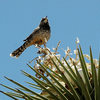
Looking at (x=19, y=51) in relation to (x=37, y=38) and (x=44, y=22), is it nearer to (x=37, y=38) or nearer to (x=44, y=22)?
(x=37, y=38)

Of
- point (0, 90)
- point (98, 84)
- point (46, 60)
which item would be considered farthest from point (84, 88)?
point (46, 60)

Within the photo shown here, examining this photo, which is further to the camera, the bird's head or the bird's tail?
the bird's head

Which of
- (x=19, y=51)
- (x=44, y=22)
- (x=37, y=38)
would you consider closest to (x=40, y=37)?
(x=37, y=38)

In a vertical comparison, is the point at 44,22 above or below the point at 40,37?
above

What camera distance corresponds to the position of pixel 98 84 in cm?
128

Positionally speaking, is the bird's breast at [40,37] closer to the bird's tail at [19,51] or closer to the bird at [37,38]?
the bird at [37,38]

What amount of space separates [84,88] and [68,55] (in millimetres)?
616

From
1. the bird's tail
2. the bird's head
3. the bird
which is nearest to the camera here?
the bird's tail

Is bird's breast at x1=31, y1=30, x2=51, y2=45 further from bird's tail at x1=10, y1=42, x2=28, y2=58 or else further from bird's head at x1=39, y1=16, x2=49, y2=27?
bird's head at x1=39, y1=16, x2=49, y2=27

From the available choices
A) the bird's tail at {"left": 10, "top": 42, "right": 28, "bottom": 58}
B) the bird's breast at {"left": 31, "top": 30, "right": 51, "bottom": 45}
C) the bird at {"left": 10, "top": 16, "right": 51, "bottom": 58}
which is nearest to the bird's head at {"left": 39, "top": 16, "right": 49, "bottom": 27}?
the bird at {"left": 10, "top": 16, "right": 51, "bottom": 58}

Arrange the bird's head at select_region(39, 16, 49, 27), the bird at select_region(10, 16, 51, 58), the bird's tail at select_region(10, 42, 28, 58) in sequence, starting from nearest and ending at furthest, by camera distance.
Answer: the bird's tail at select_region(10, 42, 28, 58) < the bird at select_region(10, 16, 51, 58) < the bird's head at select_region(39, 16, 49, 27)

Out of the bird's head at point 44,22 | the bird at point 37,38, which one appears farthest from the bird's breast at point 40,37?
the bird's head at point 44,22

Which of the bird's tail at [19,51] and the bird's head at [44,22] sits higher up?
the bird's head at [44,22]

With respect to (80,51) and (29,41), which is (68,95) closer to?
(80,51)
